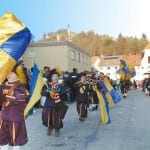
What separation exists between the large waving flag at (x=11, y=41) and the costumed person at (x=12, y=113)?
1.42 feet

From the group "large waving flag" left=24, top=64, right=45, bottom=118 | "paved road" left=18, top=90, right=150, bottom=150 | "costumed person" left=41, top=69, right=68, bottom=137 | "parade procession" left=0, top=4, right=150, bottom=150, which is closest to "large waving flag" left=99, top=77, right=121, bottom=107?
"parade procession" left=0, top=4, right=150, bottom=150

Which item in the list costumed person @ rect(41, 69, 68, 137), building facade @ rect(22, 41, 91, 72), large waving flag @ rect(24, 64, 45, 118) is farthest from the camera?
building facade @ rect(22, 41, 91, 72)

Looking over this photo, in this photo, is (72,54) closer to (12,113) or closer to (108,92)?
(108,92)

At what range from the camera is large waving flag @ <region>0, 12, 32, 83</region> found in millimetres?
6152

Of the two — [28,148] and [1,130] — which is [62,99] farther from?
[1,130]

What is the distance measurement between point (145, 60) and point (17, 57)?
88.0 meters

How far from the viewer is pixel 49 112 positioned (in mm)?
9805

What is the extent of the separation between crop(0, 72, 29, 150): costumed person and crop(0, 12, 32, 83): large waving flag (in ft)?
1.42

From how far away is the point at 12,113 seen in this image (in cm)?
661

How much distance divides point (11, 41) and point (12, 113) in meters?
1.14

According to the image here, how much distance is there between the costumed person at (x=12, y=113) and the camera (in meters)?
6.57

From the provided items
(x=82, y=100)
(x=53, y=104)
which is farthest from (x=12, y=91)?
(x=82, y=100)

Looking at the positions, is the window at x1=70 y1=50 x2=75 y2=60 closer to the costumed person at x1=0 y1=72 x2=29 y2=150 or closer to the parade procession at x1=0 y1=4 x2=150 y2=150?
the parade procession at x1=0 y1=4 x2=150 y2=150

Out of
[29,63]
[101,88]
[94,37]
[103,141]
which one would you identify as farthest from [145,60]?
[103,141]
